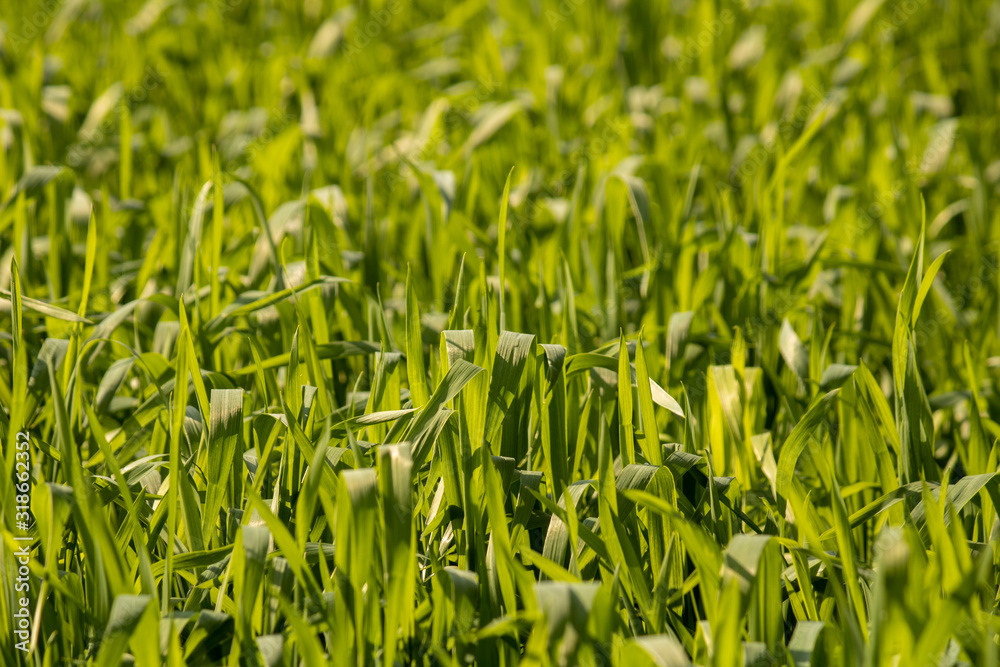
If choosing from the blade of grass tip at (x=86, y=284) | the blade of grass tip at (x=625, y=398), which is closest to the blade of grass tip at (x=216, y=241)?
the blade of grass tip at (x=86, y=284)

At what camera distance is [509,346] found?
1036mm

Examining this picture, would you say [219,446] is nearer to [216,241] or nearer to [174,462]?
[174,462]

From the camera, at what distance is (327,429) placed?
2.71ft

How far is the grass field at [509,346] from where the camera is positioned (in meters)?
0.84

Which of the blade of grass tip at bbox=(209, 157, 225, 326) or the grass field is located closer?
the grass field

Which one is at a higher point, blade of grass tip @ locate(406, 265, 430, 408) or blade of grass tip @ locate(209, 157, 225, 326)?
blade of grass tip @ locate(209, 157, 225, 326)

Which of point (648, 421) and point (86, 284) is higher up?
point (86, 284)

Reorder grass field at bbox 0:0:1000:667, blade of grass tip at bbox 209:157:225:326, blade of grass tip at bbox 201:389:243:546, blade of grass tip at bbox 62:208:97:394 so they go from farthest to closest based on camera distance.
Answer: blade of grass tip at bbox 209:157:225:326
blade of grass tip at bbox 62:208:97:394
blade of grass tip at bbox 201:389:243:546
grass field at bbox 0:0:1000:667

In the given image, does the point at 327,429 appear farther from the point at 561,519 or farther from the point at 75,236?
the point at 75,236

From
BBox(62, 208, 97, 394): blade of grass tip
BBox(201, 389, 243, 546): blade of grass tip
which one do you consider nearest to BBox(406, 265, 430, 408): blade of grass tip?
BBox(201, 389, 243, 546): blade of grass tip

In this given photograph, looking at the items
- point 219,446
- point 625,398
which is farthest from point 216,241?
point 625,398

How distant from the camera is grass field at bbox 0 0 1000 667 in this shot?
2.76 feet

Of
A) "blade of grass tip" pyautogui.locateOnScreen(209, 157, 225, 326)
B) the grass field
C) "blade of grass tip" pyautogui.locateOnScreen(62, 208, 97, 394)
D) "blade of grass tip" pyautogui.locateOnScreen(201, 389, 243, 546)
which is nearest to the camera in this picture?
the grass field

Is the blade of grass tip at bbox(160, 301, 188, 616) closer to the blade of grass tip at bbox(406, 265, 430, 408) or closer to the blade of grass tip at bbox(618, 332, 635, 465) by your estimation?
the blade of grass tip at bbox(406, 265, 430, 408)
